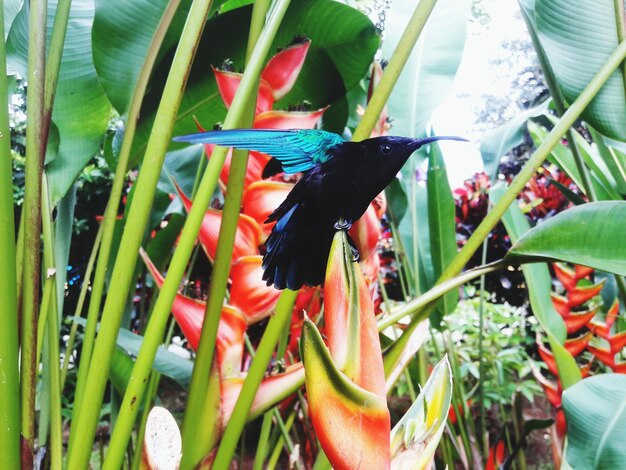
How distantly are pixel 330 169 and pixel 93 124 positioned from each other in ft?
1.61

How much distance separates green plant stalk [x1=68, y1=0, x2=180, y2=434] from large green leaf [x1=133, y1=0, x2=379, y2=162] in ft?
0.30

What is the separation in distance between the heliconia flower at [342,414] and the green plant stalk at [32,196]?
0.84 feet

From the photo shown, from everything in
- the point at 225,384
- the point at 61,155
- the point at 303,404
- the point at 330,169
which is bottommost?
the point at 303,404

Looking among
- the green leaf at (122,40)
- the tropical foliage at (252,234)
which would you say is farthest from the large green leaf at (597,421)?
the green leaf at (122,40)

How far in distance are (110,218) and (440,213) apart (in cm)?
48

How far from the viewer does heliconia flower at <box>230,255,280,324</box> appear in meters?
0.47

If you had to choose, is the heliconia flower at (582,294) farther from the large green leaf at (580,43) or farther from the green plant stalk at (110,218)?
the green plant stalk at (110,218)

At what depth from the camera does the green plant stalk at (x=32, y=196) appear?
39cm

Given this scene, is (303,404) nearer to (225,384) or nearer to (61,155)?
(225,384)

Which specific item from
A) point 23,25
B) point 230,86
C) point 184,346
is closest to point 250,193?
point 230,86

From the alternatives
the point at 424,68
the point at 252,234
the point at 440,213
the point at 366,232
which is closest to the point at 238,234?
the point at 252,234

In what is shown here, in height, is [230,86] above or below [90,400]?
above

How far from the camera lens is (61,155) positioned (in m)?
0.63

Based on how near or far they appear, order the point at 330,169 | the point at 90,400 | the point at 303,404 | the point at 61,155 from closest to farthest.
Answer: the point at 330,169 < the point at 90,400 < the point at 61,155 < the point at 303,404
